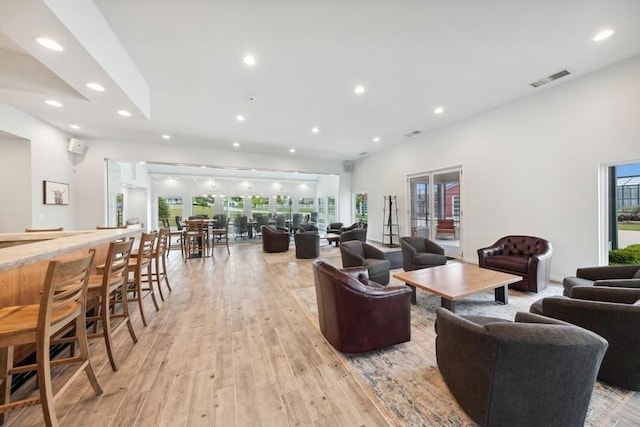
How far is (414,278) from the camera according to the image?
3207mm

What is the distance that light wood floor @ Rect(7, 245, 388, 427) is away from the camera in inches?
63.1

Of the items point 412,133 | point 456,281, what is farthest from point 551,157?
point 456,281

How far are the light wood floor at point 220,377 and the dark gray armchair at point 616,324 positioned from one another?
171 cm

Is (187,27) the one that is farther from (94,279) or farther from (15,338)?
(15,338)

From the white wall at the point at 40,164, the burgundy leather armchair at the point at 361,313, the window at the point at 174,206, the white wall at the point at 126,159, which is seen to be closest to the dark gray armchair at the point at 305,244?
the white wall at the point at 126,159

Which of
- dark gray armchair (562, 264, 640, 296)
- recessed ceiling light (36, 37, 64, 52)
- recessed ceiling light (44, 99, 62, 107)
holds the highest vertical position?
recessed ceiling light (44, 99, 62, 107)

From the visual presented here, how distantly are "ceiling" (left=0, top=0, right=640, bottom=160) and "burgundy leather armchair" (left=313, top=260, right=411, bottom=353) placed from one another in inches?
109

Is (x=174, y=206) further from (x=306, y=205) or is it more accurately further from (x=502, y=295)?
(x=502, y=295)

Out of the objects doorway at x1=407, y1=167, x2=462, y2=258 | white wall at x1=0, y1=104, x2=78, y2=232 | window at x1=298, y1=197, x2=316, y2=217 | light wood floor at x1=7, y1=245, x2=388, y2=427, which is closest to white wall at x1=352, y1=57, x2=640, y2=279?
doorway at x1=407, y1=167, x2=462, y2=258

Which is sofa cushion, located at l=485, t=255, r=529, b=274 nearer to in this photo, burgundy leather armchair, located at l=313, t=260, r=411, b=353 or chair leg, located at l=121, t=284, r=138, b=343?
burgundy leather armchair, located at l=313, t=260, r=411, b=353

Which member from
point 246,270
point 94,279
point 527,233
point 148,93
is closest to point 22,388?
point 94,279

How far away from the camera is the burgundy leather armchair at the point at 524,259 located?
367 cm

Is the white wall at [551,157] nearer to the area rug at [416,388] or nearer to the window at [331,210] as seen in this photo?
the area rug at [416,388]

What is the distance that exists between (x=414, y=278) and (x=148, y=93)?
206 inches
